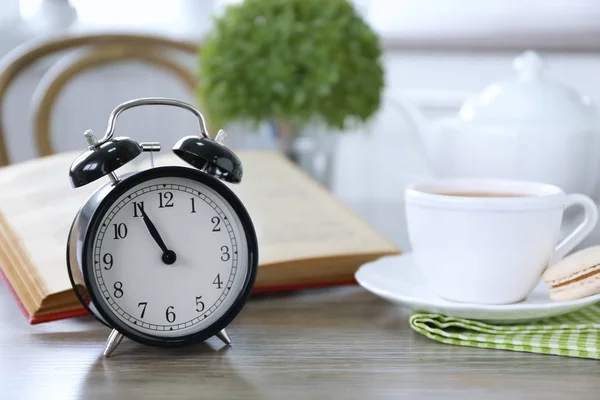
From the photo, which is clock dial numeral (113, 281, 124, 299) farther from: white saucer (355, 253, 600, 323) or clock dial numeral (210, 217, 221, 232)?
white saucer (355, 253, 600, 323)

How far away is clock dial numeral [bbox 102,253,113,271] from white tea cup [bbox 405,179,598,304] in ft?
0.84

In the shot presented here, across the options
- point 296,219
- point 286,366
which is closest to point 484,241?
point 286,366

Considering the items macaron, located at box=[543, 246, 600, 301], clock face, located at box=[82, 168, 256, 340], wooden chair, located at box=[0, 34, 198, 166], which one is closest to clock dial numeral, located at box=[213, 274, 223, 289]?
clock face, located at box=[82, 168, 256, 340]

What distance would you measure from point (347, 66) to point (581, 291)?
0.84 metres

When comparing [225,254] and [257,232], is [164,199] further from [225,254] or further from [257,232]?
[257,232]

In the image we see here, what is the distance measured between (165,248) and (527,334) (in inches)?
11.6

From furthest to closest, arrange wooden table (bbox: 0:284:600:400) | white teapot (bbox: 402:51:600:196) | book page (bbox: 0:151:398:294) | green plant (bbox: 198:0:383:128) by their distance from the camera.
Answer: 1. green plant (bbox: 198:0:383:128)
2. white teapot (bbox: 402:51:600:196)
3. book page (bbox: 0:151:398:294)
4. wooden table (bbox: 0:284:600:400)

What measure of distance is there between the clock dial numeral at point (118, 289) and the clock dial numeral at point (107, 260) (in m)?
0.01

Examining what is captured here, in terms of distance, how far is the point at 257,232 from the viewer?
0.83 m

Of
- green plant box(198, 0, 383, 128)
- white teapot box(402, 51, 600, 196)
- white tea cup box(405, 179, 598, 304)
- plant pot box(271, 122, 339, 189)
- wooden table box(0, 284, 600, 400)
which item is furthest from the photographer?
plant pot box(271, 122, 339, 189)

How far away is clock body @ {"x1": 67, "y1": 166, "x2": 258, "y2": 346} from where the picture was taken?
1.89 feet

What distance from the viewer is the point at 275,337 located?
650 millimetres

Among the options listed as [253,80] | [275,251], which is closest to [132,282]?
[275,251]

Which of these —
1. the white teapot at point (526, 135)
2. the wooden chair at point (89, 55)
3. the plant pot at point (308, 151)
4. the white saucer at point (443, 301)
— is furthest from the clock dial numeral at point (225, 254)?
the wooden chair at point (89, 55)
